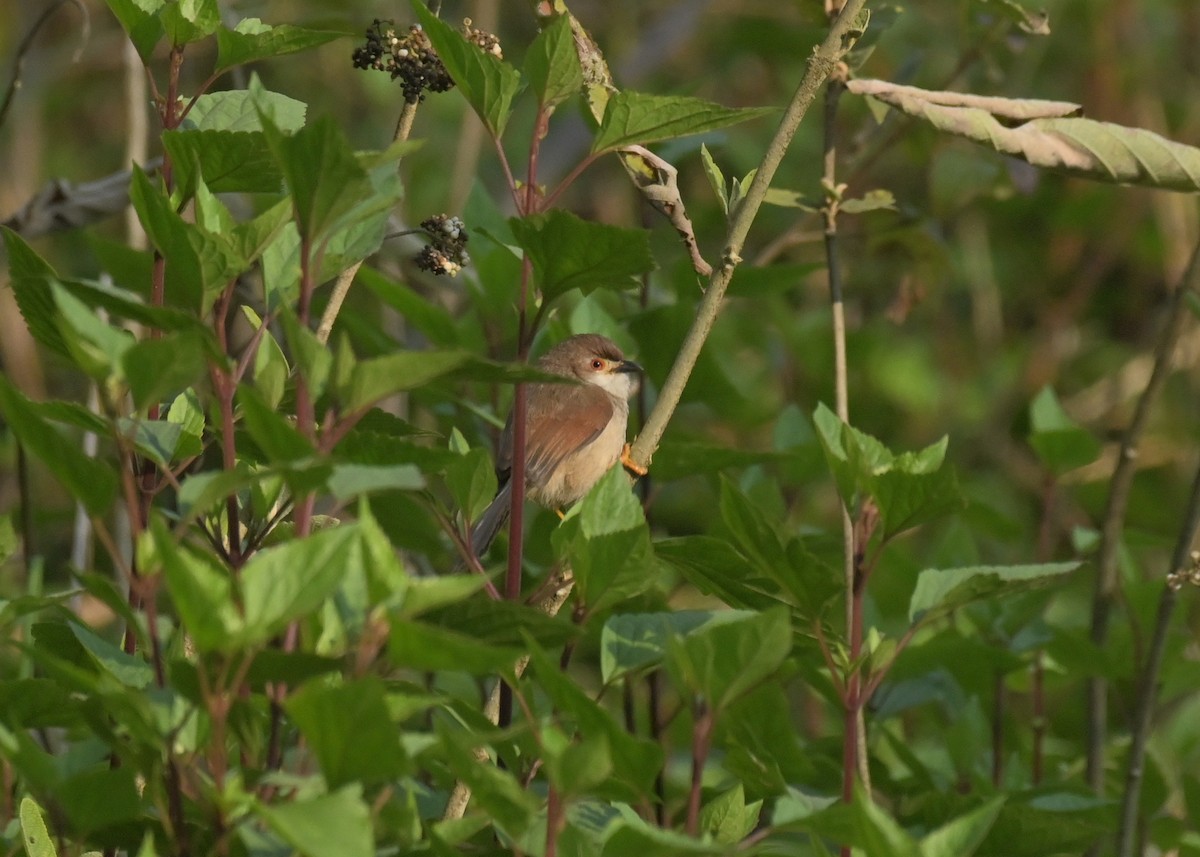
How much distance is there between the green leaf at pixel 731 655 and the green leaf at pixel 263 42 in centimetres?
108

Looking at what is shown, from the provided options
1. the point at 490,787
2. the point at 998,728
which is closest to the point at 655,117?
the point at 490,787

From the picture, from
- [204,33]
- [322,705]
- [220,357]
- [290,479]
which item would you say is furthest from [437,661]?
[204,33]

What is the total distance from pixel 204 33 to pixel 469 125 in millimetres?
4191

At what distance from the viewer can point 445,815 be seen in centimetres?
231

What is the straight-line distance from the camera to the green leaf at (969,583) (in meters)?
2.19

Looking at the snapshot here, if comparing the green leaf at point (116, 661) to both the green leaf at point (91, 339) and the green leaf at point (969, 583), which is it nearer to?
the green leaf at point (91, 339)

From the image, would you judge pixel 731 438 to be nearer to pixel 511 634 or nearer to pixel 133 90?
pixel 133 90

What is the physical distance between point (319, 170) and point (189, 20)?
71 centimetres

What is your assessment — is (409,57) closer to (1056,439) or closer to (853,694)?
(853,694)

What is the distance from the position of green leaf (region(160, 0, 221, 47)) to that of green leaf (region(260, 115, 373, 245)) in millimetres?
642

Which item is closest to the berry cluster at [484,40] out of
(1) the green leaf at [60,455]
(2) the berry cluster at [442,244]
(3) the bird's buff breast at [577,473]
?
(2) the berry cluster at [442,244]

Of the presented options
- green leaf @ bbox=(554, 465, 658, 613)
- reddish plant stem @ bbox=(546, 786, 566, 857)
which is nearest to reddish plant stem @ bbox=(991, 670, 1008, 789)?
green leaf @ bbox=(554, 465, 658, 613)

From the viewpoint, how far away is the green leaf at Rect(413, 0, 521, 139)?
204cm

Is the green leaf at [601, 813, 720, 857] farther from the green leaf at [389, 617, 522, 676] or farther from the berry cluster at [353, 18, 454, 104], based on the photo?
the berry cluster at [353, 18, 454, 104]
